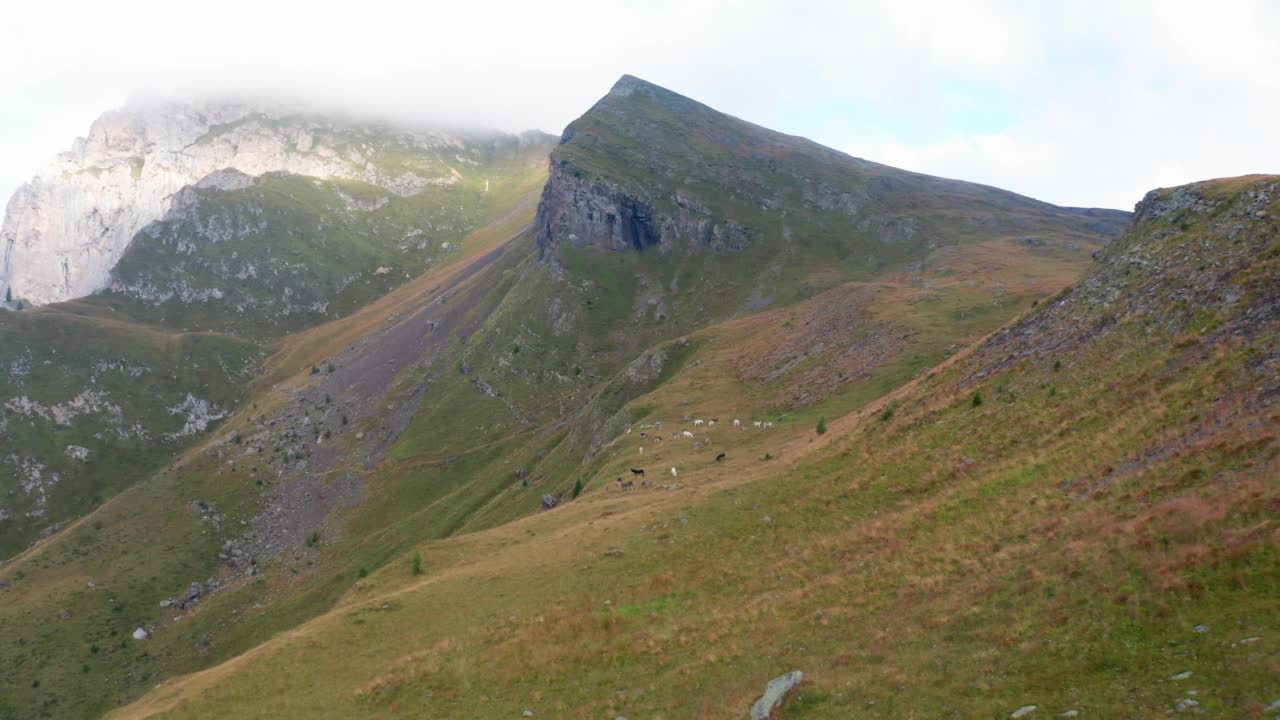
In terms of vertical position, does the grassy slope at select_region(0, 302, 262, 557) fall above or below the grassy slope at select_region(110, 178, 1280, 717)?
below

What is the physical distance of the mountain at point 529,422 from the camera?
64938mm

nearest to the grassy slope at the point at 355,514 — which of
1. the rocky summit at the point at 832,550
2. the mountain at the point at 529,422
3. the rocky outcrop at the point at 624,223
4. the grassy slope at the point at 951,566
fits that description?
the mountain at the point at 529,422

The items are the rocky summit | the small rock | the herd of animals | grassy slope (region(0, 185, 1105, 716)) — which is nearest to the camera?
the rocky summit

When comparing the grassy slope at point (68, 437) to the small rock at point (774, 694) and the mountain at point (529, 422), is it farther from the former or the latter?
the small rock at point (774, 694)

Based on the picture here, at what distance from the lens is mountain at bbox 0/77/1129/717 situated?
64.9m

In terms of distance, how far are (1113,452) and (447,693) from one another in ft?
102

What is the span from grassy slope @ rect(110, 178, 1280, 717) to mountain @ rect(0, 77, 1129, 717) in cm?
116

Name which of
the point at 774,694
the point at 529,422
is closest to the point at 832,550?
the point at 774,694

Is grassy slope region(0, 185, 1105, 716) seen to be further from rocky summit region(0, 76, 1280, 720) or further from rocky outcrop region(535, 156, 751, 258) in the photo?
rocky outcrop region(535, 156, 751, 258)

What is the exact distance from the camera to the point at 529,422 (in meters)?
133

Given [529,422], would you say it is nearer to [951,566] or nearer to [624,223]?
[624,223]

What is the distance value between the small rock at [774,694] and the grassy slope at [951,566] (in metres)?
0.52

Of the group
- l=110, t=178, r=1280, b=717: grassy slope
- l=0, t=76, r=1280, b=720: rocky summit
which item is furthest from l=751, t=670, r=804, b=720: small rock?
l=110, t=178, r=1280, b=717: grassy slope

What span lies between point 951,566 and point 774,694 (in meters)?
9.87
